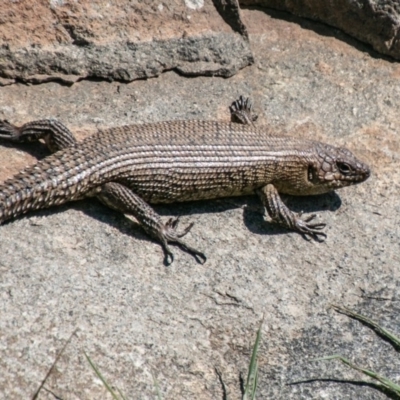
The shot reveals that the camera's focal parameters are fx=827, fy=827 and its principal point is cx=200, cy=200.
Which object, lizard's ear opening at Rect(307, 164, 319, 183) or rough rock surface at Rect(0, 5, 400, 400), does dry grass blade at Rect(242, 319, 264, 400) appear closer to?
rough rock surface at Rect(0, 5, 400, 400)

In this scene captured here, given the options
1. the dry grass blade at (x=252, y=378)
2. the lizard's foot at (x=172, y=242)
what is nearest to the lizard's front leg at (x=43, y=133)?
the lizard's foot at (x=172, y=242)

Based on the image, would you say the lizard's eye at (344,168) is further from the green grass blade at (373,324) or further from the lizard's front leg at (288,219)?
the green grass blade at (373,324)

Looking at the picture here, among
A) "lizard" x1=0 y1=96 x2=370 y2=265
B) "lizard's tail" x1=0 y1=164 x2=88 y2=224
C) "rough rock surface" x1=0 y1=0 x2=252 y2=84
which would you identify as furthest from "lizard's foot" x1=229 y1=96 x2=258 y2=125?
"lizard's tail" x1=0 y1=164 x2=88 y2=224

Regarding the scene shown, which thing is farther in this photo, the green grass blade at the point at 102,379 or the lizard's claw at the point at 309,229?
the lizard's claw at the point at 309,229

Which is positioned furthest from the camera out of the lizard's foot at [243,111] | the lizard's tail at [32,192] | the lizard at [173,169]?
the lizard's foot at [243,111]

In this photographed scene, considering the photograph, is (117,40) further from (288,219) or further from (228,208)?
(288,219)

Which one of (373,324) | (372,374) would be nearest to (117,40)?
(373,324)
